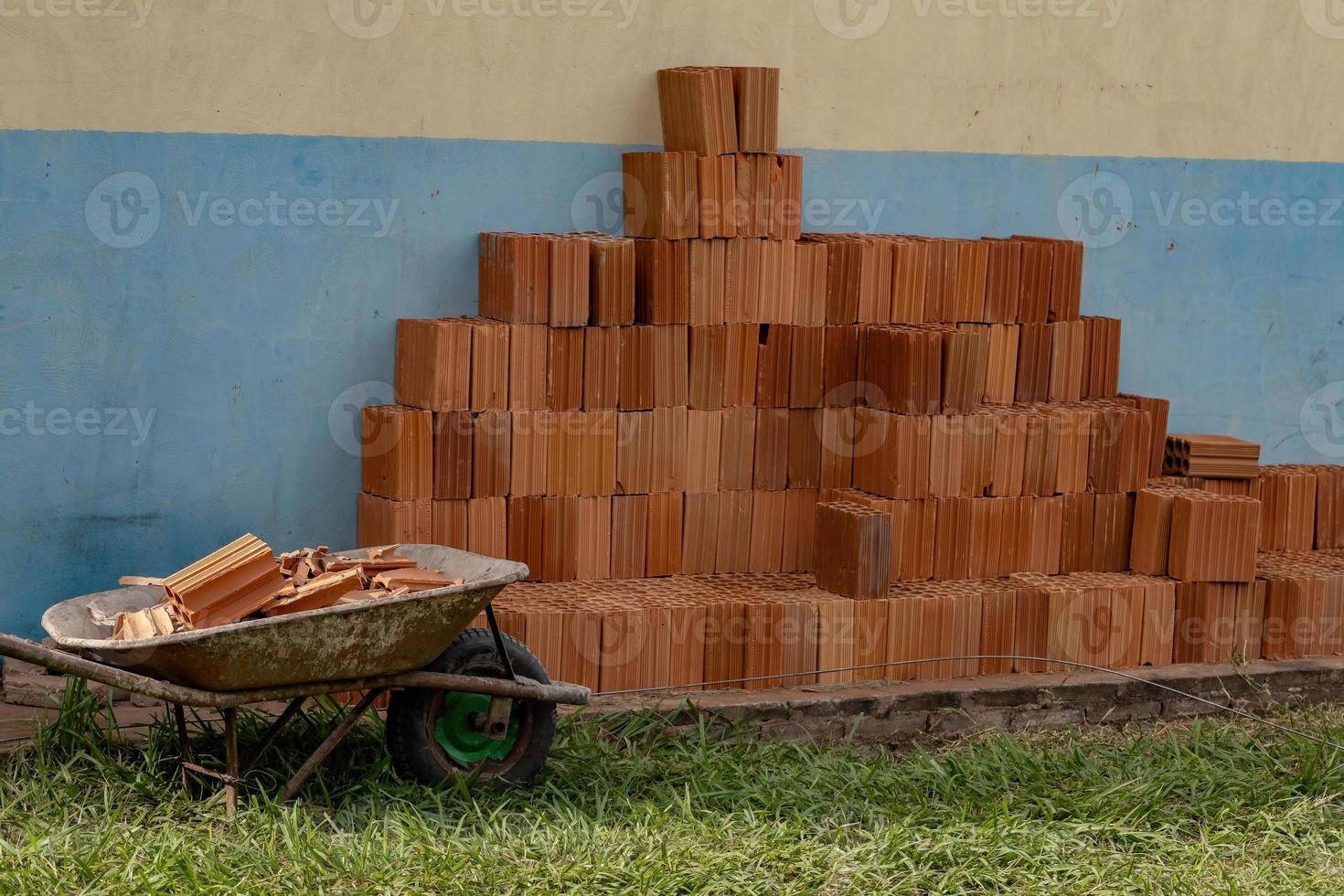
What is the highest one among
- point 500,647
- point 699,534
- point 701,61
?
point 701,61

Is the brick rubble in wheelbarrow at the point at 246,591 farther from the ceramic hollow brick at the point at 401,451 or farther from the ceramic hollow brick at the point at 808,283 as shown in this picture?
the ceramic hollow brick at the point at 808,283

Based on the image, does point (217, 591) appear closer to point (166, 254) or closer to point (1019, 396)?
point (166, 254)

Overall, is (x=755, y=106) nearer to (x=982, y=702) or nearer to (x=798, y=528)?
(x=798, y=528)

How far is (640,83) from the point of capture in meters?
6.82

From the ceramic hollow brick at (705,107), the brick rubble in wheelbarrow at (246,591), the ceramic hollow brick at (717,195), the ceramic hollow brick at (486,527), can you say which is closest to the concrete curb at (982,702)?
the ceramic hollow brick at (486,527)

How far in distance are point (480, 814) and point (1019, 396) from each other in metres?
3.39

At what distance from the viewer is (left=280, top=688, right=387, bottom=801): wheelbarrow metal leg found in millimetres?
4938

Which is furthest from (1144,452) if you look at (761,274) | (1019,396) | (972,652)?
(761,274)

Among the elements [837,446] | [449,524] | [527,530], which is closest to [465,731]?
[449,524]

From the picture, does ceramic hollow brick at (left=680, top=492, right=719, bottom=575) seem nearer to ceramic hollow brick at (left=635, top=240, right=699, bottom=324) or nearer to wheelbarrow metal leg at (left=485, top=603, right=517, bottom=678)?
ceramic hollow brick at (left=635, top=240, right=699, bottom=324)

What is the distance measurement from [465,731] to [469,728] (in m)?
0.02

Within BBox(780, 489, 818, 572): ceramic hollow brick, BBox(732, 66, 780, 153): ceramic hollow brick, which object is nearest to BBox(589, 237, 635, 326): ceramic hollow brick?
BBox(732, 66, 780, 153): ceramic hollow brick

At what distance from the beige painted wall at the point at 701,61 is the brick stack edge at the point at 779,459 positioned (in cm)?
41

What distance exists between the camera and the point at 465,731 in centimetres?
542
